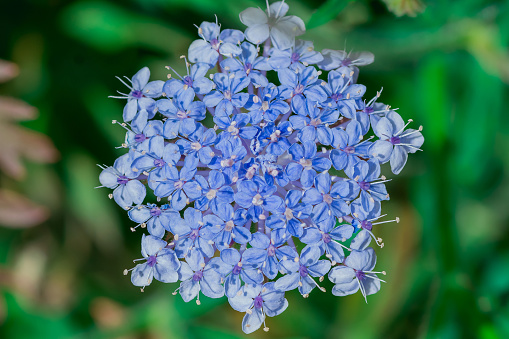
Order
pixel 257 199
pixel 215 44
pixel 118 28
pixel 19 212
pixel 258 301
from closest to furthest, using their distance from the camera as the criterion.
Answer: pixel 257 199
pixel 258 301
pixel 215 44
pixel 19 212
pixel 118 28

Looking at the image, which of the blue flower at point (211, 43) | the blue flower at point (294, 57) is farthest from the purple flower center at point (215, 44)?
the blue flower at point (294, 57)

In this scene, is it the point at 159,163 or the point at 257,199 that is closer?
the point at 257,199

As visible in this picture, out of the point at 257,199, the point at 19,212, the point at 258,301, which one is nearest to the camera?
the point at 257,199

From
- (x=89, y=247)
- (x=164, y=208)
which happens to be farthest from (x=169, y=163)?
(x=89, y=247)

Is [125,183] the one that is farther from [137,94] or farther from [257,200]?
[257,200]

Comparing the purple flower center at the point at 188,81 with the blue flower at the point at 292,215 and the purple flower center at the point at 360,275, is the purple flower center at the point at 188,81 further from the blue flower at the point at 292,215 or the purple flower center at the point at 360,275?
the purple flower center at the point at 360,275

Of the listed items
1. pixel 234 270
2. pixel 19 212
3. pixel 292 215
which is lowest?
pixel 19 212

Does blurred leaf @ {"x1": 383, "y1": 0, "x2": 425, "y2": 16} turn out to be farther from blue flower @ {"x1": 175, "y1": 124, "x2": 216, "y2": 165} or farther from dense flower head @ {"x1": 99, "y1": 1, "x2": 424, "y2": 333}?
blue flower @ {"x1": 175, "y1": 124, "x2": 216, "y2": 165}

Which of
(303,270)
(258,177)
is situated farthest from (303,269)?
(258,177)
